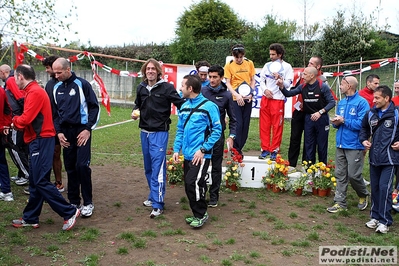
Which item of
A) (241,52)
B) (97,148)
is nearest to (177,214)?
(241,52)

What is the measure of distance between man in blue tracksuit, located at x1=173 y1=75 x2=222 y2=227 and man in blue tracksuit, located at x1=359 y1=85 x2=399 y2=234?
2.06m

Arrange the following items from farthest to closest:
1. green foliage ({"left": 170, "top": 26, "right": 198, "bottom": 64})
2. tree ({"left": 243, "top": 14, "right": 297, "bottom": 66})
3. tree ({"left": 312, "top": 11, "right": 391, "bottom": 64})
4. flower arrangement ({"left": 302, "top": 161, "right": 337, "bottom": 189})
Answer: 1. green foliage ({"left": 170, "top": 26, "right": 198, "bottom": 64})
2. tree ({"left": 243, "top": 14, "right": 297, "bottom": 66})
3. tree ({"left": 312, "top": 11, "right": 391, "bottom": 64})
4. flower arrangement ({"left": 302, "top": 161, "right": 337, "bottom": 189})

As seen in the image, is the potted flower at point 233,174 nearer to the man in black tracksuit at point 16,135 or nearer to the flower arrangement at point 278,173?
the flower arrangement at point 278,173

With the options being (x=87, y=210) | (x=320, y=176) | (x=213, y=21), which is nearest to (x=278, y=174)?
(x=320, y=176)

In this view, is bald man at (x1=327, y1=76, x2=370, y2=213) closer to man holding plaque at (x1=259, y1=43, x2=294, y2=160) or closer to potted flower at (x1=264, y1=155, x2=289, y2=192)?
potted flower at (x1=264, y1=155, x2=289, y2=192)

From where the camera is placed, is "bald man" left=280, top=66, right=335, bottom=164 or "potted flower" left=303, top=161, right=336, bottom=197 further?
"bald man" left=280, top=66, right=335, bottom=164

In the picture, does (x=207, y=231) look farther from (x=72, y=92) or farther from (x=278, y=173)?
(x=72, y=92)

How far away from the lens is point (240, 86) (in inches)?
304

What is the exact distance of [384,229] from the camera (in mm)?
5176

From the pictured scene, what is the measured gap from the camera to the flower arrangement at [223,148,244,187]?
705 cm

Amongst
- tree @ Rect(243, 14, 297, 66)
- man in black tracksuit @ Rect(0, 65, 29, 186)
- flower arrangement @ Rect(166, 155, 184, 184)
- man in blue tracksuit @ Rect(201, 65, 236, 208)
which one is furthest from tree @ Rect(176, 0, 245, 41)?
man in blue tracksuit @ Rect(201, 65, 236, 208)

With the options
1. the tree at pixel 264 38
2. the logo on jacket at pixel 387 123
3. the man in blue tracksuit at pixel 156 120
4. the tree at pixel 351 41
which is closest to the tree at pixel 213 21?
the tree at pixel 264 38

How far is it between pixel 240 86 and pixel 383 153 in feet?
10.5

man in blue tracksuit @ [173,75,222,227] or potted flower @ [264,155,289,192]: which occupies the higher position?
man in blue tracksuit @ [173,75,222,227]
